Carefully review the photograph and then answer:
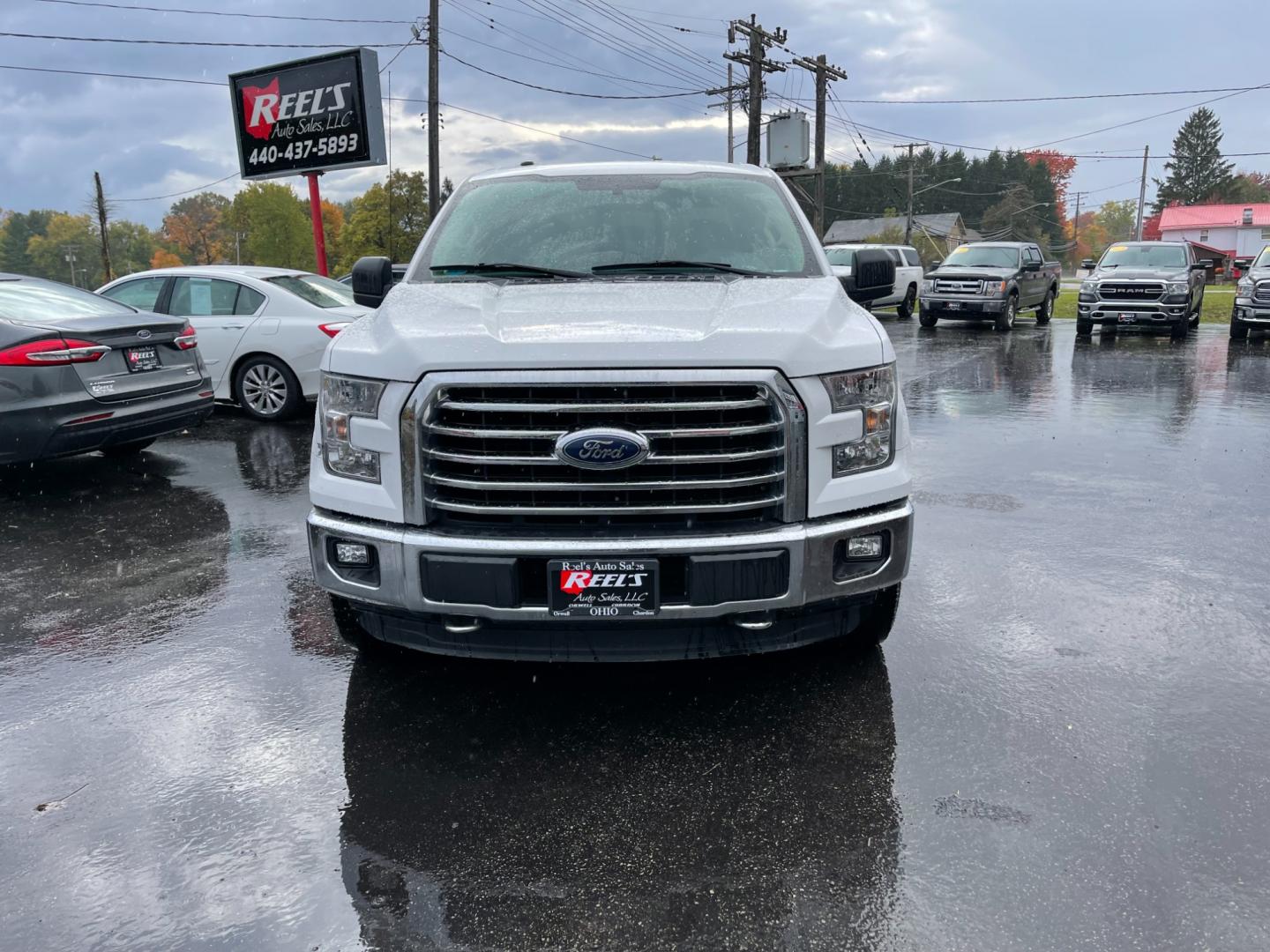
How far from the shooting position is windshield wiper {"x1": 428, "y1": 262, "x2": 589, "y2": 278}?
431 centimetres

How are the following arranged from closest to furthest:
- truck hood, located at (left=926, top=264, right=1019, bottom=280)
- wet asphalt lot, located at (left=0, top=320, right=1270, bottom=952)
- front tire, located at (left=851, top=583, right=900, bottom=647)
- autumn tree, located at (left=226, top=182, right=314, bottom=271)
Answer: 1. wet asphalt lot, located at (left=0, top=320, right=1270, bottom=952)
2. front tire, located at (left=851, top=583, right=900, bottom=647)
3. truck hood, located at (left=926, top=264, right=1019, bottom=280)
4. autumn tree, located at (left=226, top=182, right=314, bottom=271)

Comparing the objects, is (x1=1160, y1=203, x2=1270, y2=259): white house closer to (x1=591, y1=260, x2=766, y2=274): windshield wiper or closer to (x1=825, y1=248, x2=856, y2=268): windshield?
(x1=825, y1=248, x2=856, y2=268): windshield

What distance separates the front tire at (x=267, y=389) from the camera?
1002cm

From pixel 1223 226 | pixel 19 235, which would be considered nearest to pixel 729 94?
pixel 1223 226

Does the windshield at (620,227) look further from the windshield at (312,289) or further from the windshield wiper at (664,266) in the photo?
the windshield at (312,289)

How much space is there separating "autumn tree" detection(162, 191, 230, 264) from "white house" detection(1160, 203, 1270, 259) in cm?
11061

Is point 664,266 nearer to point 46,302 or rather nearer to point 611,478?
point 611,478

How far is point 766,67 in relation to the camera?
115ft

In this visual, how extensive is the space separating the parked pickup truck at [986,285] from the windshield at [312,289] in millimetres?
14055

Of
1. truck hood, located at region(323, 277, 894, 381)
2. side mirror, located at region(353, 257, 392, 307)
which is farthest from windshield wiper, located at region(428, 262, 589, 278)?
side mirror, located at region(353, 257, 392, 307)

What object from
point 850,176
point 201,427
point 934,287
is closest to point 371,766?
point 201,427

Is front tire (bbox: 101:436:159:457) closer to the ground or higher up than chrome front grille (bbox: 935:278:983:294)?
closer to the ground

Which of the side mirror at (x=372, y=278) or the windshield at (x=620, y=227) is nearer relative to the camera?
the windshield at (x=620, y=227)

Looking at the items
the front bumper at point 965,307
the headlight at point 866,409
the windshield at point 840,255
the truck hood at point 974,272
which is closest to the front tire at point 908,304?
the windshield at point 840,255
